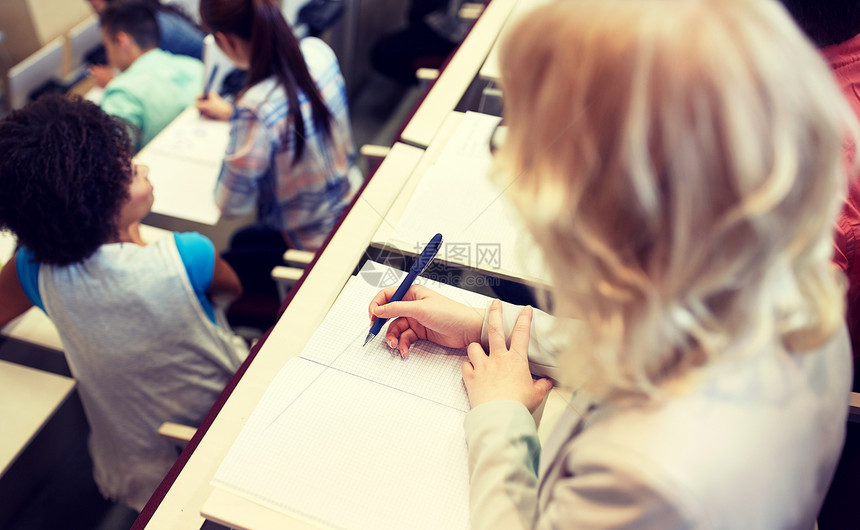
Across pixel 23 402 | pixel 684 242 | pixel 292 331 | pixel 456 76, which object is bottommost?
pixel 23 402

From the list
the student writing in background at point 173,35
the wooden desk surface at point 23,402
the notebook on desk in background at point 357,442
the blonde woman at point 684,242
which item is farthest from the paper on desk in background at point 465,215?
the student writing in background at point 173,35

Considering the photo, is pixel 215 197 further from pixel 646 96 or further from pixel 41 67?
pixel 41 67

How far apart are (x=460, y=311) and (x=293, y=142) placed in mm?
898

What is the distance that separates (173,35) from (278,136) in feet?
3.48

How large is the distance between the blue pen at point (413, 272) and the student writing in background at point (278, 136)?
0.63m

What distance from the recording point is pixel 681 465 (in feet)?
1.36

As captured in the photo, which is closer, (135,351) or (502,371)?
(502,371)

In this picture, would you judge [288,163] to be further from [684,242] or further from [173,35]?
[684,242]

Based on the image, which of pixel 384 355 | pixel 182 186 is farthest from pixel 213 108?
pixel 384 355

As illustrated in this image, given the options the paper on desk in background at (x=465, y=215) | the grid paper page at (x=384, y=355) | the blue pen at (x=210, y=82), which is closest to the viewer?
the grid paper page at (x=384, y=355)

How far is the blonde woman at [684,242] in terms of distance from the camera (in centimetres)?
36

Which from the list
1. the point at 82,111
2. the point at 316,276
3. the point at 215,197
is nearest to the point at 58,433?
the point at 215,197

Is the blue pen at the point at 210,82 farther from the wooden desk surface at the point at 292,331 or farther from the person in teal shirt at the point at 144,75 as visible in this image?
the wooden desk surface at the point at 292,331

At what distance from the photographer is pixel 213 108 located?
1.86 meters
